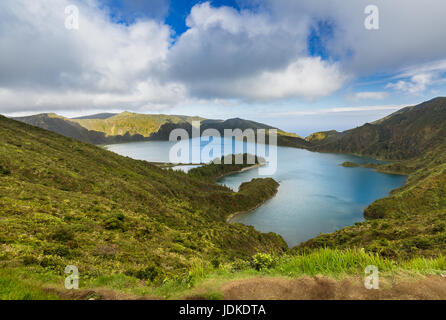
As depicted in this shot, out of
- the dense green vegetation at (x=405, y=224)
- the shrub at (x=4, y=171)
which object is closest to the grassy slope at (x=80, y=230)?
the shrub at (x=4, y=171)

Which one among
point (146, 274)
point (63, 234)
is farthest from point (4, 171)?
point (146, 274)

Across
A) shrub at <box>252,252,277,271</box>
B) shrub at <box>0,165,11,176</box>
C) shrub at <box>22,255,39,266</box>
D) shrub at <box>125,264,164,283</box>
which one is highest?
shrub at <box>0,165,11,176</box>

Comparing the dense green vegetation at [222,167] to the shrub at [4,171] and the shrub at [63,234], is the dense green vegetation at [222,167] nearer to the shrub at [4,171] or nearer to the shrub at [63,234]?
the shrub at [4,171]

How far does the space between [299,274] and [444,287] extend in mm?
4148

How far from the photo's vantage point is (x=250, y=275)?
26.2 ft

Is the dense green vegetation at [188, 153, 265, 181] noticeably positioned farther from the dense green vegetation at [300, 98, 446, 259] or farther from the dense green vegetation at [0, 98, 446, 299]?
the dense green vegetation at [300, 98, 446, 259]

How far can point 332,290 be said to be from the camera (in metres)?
6.17

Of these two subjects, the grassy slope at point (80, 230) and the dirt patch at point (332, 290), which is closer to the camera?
the dirt patch at point (332, 290)

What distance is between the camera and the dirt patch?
5824mm

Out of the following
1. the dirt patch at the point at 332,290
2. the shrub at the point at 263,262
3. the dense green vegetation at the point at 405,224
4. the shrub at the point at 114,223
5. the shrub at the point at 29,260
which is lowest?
the dense green vegetation at the point at 405,224

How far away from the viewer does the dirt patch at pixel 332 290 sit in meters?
5.82

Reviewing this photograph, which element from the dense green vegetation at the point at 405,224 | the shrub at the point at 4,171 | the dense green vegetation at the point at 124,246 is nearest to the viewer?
the dense green vegetation at the point at 124,246

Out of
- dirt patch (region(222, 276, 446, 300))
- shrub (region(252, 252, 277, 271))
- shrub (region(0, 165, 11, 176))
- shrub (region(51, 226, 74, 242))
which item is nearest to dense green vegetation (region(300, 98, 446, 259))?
shrub (region(252, 252, 277, 271))
